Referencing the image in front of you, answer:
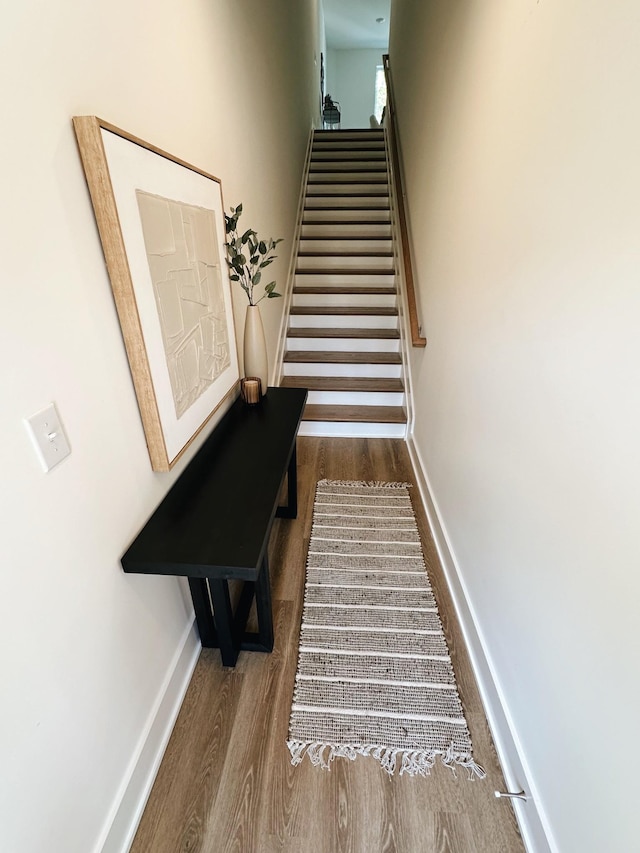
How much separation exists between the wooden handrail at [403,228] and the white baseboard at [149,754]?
1.97 m

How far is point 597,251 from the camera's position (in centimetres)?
84

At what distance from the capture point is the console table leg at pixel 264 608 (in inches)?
55.4

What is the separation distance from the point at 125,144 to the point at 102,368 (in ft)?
1.68

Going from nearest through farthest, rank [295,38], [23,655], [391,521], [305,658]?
[23,655]
[305,658]
[391,521]
[295,38]

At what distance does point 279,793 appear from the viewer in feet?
3.89

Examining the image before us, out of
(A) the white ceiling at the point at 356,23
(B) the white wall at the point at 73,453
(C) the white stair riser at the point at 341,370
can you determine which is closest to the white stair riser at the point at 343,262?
(C) the white stair riser at the point at 341,370

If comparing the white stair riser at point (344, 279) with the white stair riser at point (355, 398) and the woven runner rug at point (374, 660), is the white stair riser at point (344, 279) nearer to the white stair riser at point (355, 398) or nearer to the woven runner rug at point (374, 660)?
the white stair riser at point (355, 398)

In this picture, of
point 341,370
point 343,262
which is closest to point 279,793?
point 341,370

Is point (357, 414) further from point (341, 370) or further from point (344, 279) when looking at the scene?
point (344, 279)

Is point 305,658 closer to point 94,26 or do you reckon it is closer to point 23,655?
point 23,655

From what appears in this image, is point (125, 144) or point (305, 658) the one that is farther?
point (305, 658)

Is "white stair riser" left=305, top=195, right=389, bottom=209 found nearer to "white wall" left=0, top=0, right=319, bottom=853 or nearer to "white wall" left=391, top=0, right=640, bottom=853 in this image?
"white wall" left=391, top=0, right=640, bottom=853

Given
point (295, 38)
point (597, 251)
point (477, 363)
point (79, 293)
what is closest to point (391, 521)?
point (477, 363)

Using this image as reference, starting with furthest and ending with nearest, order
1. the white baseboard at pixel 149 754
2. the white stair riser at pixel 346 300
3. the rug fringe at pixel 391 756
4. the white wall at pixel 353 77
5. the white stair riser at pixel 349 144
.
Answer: the white wall at pixel 353 77
the white stair riser at pixel 349 144
the white stair riser at pixel 346 300
the rug fringe at pixel 391 756
the white baseboard at pixel 149 754
